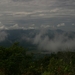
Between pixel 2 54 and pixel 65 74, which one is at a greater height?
pixel 65 74

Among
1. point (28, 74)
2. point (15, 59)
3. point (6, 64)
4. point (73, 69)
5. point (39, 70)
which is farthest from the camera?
point (15, 59)

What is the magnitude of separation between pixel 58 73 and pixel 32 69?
316cm

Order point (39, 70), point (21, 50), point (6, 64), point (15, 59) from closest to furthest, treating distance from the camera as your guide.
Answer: point (39, 70), point (6, 64), point (15, 59), point (21, 50)

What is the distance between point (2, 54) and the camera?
700 inches

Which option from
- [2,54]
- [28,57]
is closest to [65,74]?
[2,54]

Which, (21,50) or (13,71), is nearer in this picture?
(13,71)

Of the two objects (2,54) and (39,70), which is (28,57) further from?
(39,70)

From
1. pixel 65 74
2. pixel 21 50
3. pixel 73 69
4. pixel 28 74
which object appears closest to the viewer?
pixel 65 74

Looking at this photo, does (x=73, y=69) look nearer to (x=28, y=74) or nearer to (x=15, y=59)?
(x=28, y=74)

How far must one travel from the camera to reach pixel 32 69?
1417 cm

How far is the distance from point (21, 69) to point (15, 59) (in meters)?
1.27

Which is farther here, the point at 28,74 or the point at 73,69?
the point at 28,74

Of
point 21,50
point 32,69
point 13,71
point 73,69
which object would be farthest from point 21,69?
point 73,69

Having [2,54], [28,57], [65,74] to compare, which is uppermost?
[65,74]
